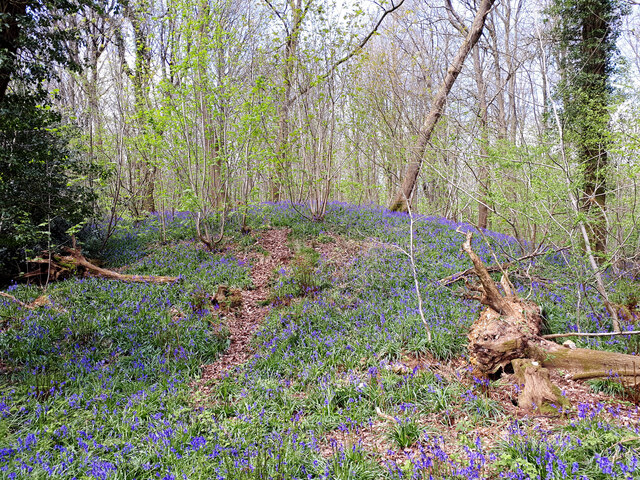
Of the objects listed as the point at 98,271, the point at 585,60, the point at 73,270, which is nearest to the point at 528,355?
the point at 98,271

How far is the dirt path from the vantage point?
5.23 meters

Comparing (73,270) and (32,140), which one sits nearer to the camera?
(32,140)

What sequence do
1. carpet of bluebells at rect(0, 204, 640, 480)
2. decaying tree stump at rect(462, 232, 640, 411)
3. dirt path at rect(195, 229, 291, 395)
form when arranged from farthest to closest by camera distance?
dirt path at rect(195, 229, 291, 395) → decaying tree stump at rect(462, 232, 640, 411) → carpet of bluebells at rect(0, 204, 640, 480)

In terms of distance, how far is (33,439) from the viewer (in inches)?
133

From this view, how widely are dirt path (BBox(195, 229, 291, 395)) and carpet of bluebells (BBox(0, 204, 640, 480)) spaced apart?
0.21 meters

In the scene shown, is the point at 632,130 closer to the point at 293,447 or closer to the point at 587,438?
the point at 587,438

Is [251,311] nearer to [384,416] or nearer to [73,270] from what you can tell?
[384,416]

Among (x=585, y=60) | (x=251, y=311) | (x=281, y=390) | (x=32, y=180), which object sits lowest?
(x=281, y=390)

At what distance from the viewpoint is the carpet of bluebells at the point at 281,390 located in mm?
2791

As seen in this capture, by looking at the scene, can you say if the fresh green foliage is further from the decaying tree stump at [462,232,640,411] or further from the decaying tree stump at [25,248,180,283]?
the decaying tree stump at [462,232,640,411]

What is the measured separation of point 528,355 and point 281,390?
2979mm

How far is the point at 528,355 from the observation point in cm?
393

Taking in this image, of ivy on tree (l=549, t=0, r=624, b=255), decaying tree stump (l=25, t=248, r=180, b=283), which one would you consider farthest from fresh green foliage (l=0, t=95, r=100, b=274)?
ivy on tree (l=549, t=0, r=624, b=255)

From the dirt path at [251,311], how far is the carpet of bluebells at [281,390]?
0.21 meters
